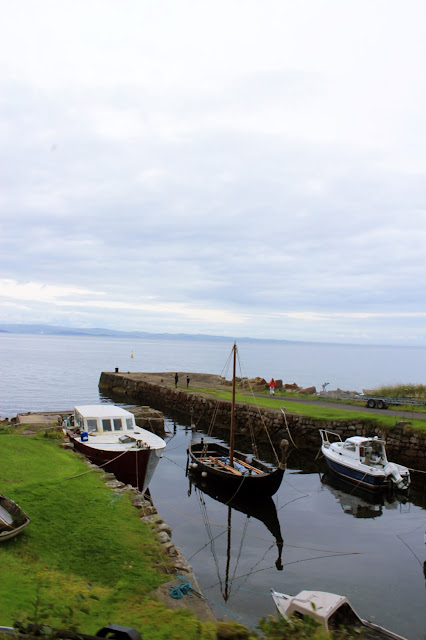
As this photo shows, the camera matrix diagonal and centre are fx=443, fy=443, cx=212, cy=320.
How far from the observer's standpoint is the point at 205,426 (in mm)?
38031

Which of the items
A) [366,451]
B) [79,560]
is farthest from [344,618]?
[366,451]

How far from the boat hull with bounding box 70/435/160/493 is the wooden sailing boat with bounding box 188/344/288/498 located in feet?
12.2

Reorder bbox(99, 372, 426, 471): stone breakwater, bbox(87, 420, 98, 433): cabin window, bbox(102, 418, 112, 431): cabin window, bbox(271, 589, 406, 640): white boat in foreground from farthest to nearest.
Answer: bbox(99, 372, 426, 471): stone breakwater < bbox(102, 418, 112, 431): cabin window < bbox(87, 420, 98, 433): cabin window < bbox(271, 589, 406, 640): white boat in foreground

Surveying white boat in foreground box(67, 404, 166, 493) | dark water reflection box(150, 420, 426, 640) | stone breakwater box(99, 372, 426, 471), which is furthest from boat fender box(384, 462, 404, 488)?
white boat in foreground box(67, 404, 166, 493)

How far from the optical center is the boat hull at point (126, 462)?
18.8 metres

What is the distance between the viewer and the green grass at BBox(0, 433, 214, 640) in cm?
704

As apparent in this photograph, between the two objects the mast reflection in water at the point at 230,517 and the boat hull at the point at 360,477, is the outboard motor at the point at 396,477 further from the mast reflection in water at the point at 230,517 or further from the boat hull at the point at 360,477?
the mast reflection in water at the point at 230,517

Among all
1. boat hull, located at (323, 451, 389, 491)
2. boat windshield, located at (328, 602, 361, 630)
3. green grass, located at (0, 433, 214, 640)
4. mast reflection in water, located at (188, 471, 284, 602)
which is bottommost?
mast reflection in water, located at (188, 471, 284, 602)

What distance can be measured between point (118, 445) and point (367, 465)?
12.5 meters

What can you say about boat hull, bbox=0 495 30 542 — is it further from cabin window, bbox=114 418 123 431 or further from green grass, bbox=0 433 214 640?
cabin window, bbox=114 418 123 431

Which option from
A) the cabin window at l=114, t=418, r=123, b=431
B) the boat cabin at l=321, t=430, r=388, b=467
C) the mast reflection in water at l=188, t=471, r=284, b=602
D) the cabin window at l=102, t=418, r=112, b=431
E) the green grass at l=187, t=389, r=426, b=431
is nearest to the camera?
the mast reflection in water at l=188, t=471, r=284, b=602

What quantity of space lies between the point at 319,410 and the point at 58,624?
1134 inches

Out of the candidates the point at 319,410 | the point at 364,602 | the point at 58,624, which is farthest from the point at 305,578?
the point at 319,410

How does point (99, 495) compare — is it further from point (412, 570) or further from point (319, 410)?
point (319, 410)
